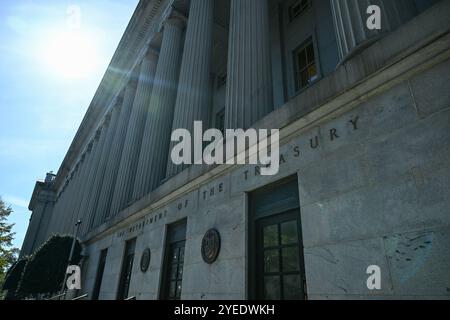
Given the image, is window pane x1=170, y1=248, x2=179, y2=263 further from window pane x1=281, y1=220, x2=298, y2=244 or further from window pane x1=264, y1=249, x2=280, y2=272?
window pane x1=281, y1=220, x2=298, y2=244

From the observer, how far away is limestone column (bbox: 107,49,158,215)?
17688 millimetres

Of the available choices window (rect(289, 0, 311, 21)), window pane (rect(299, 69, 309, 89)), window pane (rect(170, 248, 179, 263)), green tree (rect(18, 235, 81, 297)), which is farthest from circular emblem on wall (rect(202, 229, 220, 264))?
green tree (rect(18, 235, 81, 297))

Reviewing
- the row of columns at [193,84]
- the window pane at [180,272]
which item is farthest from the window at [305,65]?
the window pane at [180,272]

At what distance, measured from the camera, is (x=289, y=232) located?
644 centimetres

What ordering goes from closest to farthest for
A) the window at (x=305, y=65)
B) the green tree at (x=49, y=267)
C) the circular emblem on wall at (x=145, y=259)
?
1. the circular emblem on wall at (x=145, y=259)
2. the window at (x=305, y=65)
3. the green tree at (x=49, y=267)

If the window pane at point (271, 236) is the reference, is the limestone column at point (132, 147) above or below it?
above

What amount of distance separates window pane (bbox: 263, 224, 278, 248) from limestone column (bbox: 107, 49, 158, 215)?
11.8 m

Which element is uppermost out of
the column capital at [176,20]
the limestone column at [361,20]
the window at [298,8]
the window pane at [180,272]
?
the column capital at [176,20]

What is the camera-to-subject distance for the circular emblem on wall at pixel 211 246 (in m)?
7.66

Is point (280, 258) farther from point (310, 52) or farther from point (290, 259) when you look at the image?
point (310, 52)

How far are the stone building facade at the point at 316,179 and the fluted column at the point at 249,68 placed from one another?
0.05 meters

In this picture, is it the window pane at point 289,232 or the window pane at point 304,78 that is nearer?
the window pane at point 289,232

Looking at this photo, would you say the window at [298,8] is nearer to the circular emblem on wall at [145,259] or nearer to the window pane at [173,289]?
the circular emblem on wall at [145,259]

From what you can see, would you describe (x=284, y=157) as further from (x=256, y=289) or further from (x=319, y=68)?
(x=319, y=68)
